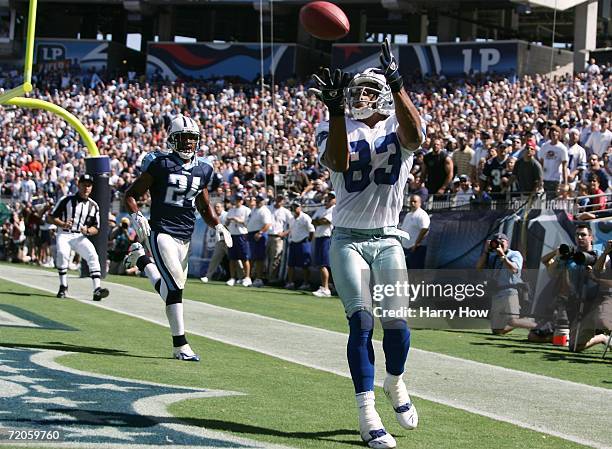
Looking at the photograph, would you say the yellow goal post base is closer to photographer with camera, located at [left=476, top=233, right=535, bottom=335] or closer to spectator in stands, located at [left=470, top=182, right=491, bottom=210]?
spectator in stands, located at [left=470, top=182, right=491, bottom=210]

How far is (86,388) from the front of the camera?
23.5 ft

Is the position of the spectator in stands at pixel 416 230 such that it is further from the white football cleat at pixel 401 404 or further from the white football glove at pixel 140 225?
the white football cleat at pixel 401 404

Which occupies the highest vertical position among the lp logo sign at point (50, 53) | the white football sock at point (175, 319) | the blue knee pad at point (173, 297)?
the lp logo sign at point (50, 53)

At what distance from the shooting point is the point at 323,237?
19.7 m

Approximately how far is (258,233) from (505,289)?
875 cm

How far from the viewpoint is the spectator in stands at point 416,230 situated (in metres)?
16.9

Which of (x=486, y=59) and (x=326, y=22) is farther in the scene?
(x=486, y=59)

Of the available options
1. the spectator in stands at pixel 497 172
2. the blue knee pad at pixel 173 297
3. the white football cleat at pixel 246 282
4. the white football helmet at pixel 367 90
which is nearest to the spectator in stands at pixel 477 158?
the spectator in stands at pixel 497 172

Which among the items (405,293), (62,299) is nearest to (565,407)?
(405,293)


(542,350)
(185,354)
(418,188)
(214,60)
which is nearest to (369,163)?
(185,354)

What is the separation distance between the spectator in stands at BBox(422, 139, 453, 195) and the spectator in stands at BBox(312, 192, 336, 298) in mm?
1745

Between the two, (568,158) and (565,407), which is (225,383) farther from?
(568,158)

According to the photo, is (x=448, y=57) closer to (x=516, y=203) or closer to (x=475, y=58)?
(x=475, y=58)

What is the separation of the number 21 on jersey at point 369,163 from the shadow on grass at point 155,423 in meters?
1.40
